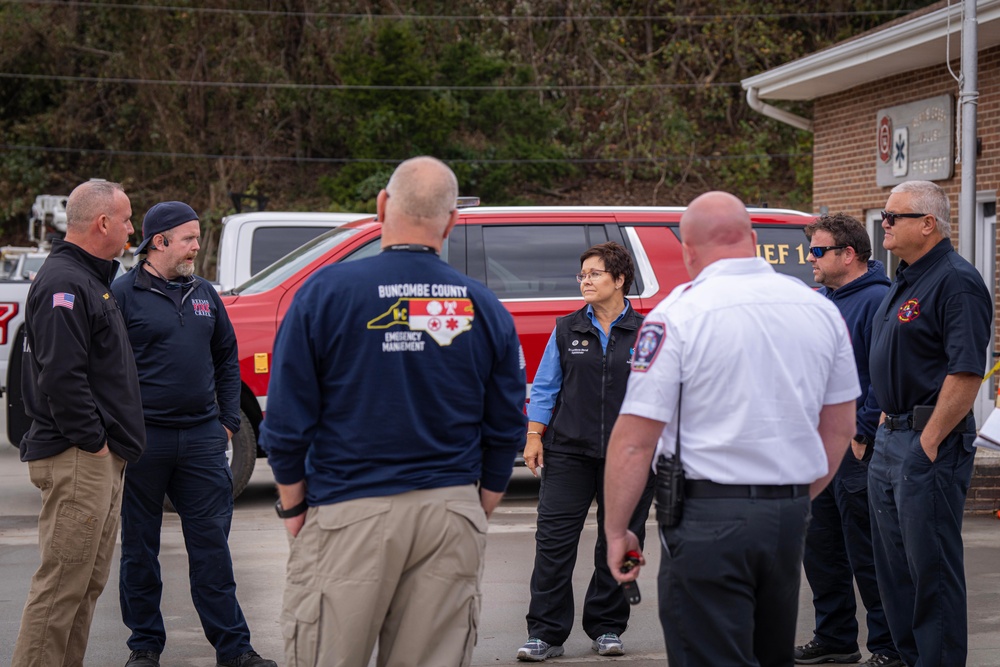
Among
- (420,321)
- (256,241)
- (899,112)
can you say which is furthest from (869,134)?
(420,321)

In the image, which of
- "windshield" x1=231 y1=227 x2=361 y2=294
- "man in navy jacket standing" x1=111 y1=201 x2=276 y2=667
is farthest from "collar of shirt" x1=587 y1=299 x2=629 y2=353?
"windshield" x1=231 y1=227 x2=361 y2=294

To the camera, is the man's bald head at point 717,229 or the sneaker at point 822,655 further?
the sneaker at point 822,655

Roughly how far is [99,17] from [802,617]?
1321 inches

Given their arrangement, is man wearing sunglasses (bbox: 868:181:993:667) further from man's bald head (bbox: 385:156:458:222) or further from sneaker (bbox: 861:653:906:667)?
man's bald head (bbox: 385:156:458:222)

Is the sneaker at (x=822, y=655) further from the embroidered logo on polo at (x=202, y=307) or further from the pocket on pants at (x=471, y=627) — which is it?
the embroidered logo on polo at (x=202, y=307)

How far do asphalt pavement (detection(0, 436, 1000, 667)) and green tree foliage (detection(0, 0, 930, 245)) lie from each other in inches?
832

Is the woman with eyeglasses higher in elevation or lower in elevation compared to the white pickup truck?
lower

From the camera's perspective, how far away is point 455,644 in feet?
11.1

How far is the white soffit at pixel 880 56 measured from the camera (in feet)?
38.2

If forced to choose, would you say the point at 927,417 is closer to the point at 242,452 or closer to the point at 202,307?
the point at 202,307

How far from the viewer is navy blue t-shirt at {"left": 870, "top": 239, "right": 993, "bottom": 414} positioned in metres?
4.44

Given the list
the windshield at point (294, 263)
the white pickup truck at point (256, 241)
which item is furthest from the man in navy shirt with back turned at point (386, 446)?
the white pickup truck at point (256, 241)

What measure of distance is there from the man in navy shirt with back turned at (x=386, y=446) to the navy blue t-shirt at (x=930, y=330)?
6.51 feet

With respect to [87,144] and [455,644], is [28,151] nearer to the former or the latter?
[87,144]
